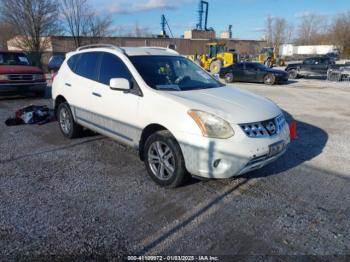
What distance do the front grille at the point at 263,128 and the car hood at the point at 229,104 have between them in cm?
5

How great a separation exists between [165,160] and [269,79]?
54.2 feet

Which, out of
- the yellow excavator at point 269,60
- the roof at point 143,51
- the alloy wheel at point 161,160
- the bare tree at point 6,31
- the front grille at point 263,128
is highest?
the bare tree at point 6,31

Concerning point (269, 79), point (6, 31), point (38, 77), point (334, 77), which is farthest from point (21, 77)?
point (6, 31)

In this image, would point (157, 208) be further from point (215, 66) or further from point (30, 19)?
point (30, 19)

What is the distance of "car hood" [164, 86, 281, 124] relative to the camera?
3510mm

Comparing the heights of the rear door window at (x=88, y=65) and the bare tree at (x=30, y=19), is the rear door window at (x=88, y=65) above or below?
below

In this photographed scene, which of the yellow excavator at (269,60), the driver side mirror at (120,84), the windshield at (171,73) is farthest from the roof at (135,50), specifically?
the yellow excavator at (269,60)

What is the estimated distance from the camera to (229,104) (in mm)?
3744

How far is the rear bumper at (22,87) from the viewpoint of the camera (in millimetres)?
10297

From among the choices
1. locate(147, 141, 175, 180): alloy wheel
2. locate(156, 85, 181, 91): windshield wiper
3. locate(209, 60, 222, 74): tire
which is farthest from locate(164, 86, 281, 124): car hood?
locate(209, 60, 222, 74): tire

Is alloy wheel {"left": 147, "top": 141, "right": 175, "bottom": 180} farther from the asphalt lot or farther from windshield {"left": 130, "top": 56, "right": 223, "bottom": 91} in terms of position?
windshield {"left": 130, "top": 56, "right": 223, "bottom": 91}

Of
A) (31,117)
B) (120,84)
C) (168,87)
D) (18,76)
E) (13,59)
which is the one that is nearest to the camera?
(120,84)

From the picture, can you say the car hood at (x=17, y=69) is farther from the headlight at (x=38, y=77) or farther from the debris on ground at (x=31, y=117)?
the debris on ground at (x=31, y=117)

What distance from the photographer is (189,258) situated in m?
2.64
